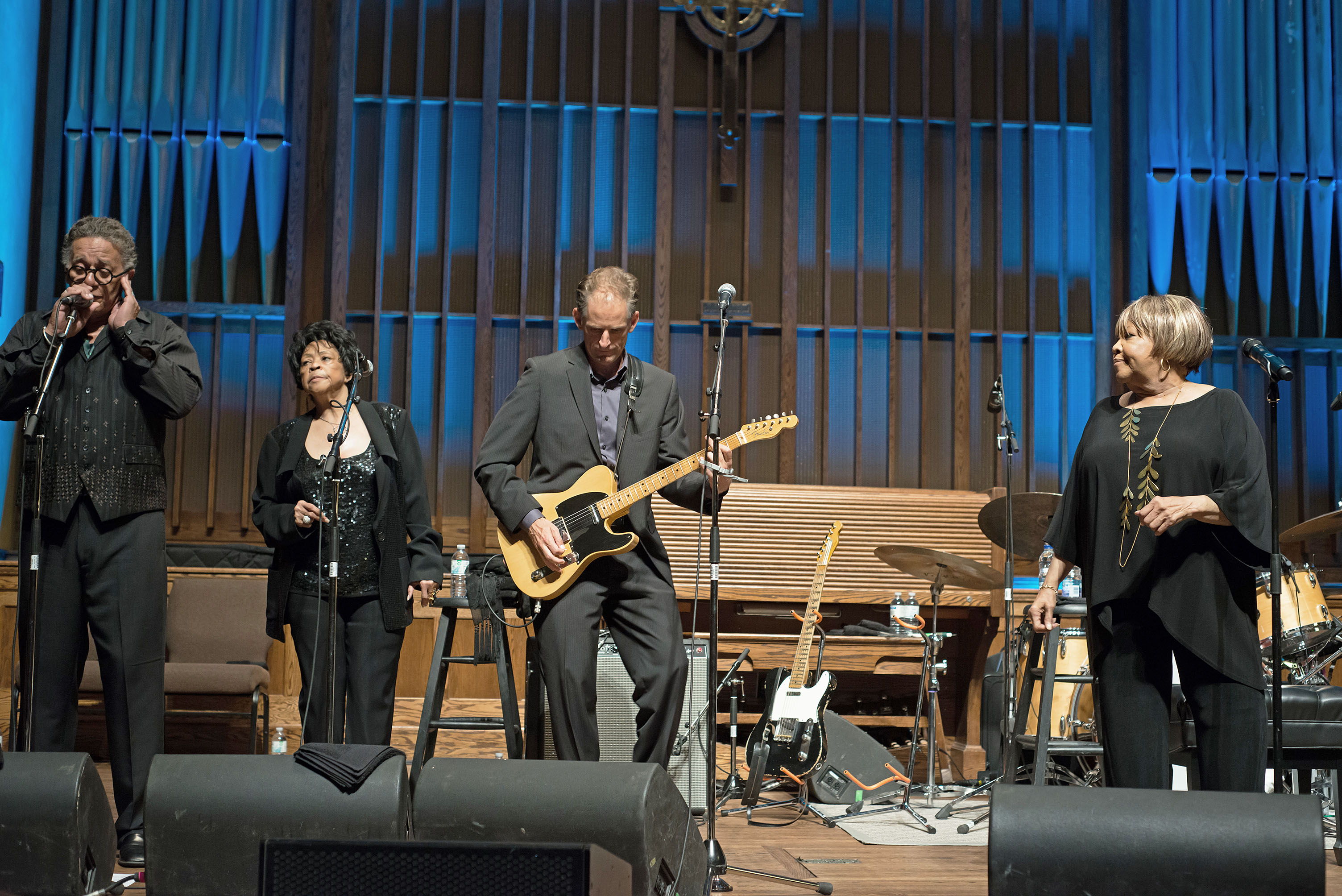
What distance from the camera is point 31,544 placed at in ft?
10.4

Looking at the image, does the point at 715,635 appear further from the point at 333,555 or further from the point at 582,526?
the point at 333,555

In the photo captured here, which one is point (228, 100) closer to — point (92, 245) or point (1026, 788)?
point (92, 245)

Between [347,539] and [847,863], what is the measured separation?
178 cm

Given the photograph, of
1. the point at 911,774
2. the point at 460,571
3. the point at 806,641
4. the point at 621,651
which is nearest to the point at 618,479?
the point at 621,651

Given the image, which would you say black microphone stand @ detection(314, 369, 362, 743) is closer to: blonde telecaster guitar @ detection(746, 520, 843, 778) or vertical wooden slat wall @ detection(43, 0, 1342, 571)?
blonde telecaster guitar @ detection(746, 520, 843, 778)

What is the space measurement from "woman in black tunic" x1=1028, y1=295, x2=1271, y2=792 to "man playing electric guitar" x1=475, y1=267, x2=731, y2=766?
0.97 metres

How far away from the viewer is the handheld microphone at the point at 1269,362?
3168 millimetres

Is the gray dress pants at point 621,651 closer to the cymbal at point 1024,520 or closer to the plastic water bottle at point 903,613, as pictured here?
the cymbal at point 1024,520

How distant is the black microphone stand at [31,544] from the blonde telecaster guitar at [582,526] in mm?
1183

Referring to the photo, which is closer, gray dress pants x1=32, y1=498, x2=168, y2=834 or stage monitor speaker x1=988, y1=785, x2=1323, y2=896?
stage monitor speaker x1=988, y1=785, x2=1323, y2=896

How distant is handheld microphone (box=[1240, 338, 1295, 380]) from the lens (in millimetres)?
3168

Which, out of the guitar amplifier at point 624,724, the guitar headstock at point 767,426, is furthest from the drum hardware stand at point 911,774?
the guitar headstock at point 767,426

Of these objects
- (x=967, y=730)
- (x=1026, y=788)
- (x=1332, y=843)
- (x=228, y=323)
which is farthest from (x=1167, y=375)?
(x=228, y=323)

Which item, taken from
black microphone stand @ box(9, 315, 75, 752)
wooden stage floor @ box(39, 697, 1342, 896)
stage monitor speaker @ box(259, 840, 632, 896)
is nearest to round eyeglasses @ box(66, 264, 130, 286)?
black microphone stand @ box(9, 315, 75, 752)
